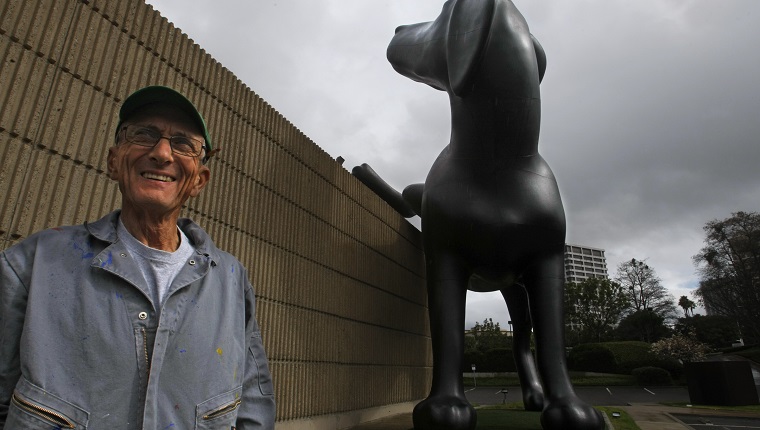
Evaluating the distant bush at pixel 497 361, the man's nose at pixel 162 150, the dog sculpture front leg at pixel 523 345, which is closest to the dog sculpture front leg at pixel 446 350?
the dog sculpture front leg at pixel 523 345

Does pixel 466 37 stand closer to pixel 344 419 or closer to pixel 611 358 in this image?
pixel 344 419

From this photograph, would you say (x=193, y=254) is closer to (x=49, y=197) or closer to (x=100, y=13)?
(x=49, y=197)

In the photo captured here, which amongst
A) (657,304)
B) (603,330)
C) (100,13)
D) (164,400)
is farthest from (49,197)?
(657,304)

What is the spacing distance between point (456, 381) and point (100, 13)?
307 cm

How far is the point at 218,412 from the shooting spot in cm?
103

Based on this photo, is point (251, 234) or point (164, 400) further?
point (251, 234)

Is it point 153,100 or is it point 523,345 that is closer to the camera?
point 153,100

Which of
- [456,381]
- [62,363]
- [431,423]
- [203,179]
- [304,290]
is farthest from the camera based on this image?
[304,290]

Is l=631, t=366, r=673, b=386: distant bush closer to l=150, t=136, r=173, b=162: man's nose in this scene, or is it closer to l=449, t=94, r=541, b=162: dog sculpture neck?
l=449, t=94, r=541, b=162: dog sculpture neck

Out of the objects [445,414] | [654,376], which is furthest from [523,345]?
[654,376]

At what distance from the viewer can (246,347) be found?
1.23 m

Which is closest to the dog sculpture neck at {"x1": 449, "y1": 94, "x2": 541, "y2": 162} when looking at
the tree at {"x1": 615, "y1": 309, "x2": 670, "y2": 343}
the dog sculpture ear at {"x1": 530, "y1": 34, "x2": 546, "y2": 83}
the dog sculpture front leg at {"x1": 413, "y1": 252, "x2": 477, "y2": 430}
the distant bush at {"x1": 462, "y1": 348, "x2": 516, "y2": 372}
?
the dog sculpture ear at {"x1": 530, "y1": 34, "x2": 546, "y2": 83}

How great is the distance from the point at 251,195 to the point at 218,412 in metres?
3.06

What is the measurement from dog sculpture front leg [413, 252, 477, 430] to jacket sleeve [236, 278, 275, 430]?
2175 millimetres
